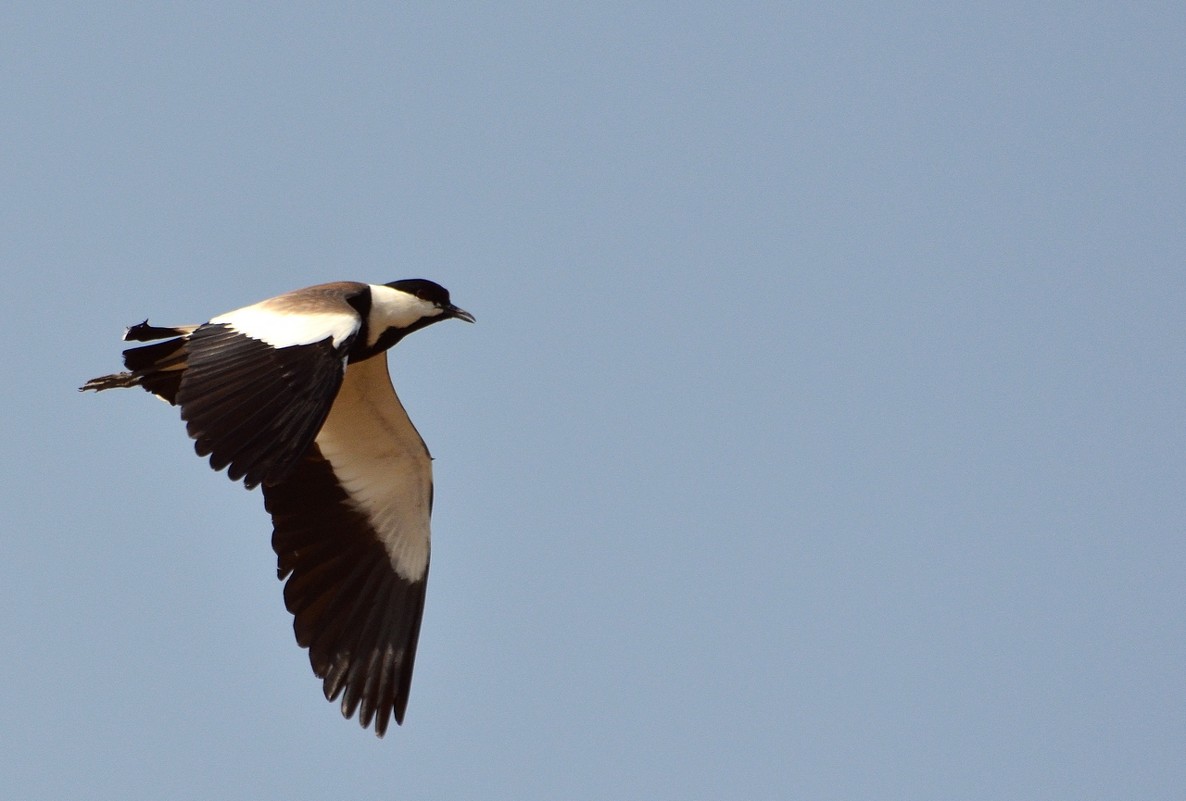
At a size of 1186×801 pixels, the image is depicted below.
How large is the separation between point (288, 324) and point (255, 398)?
796mm

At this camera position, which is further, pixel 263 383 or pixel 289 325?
pixel 289 325

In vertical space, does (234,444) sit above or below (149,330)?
below

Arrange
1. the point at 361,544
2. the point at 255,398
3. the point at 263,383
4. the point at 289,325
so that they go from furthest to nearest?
the point at 361,544 < the point at 289,325 < the point at 263,383 < the point at 255,398

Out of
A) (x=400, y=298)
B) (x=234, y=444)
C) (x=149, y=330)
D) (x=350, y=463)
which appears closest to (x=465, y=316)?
(x=400, y=298)

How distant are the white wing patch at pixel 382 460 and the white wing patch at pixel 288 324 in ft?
5.72

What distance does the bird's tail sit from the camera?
1081 cm

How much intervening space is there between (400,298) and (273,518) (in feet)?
5.81

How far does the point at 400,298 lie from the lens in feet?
38.0

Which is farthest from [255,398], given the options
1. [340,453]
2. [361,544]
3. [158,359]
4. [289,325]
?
[340,453]

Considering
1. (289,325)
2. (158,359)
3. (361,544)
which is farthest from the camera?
(361,544)

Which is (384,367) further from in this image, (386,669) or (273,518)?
(386,669)

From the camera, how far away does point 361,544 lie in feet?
38.5

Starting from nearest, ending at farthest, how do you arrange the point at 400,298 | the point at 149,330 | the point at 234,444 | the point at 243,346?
the point at 234,444 < the point at 243,346 < the point at 149,330 < the point at 400,298

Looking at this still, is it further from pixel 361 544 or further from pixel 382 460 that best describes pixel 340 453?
pixel 361 544
